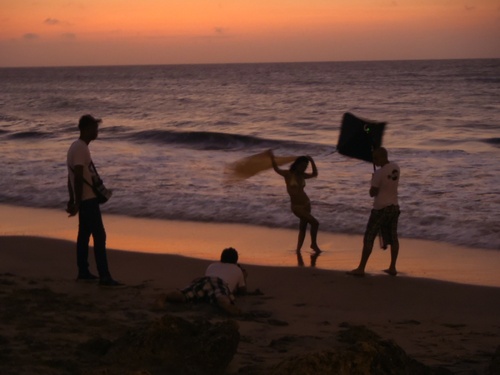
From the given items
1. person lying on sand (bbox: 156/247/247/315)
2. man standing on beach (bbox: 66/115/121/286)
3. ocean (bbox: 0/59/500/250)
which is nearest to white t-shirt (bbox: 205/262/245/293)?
person lying on sand (bbox: 156/247/247/315)

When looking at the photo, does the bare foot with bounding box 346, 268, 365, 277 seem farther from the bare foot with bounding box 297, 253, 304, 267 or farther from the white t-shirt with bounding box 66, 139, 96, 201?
the white t-shirt with bounding box 66, 139, 96, 201

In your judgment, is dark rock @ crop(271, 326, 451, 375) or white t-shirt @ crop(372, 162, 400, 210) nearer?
dark rock @ crop(271, 326, 451, 375)

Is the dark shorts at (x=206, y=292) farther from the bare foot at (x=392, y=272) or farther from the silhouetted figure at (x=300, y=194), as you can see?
the silhouetted figure at (x=300, y=194)

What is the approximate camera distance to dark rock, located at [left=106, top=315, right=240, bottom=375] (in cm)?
507

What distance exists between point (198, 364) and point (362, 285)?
12.4 ft

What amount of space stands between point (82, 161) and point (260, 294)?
215 centimetres

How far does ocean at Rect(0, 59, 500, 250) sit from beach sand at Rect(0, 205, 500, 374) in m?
1.14

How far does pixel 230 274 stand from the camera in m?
7.56

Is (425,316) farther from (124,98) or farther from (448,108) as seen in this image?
(124,98)

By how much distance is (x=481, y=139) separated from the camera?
26734 mm

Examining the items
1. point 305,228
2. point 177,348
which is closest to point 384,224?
point 305,228

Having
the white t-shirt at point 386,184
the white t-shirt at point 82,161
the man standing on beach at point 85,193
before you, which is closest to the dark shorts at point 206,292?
the man standing on beach at point 85,193

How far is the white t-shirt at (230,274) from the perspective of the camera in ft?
24.7

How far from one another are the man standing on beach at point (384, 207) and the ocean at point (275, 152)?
7.36 ft
